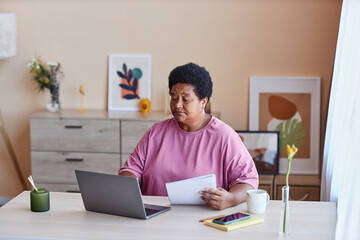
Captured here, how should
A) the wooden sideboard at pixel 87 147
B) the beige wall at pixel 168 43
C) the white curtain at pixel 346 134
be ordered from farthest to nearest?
the beige wall at pixel 168 43 < the wooden sideboard at pixel 87 147 < the white curtain at pixel 346 134

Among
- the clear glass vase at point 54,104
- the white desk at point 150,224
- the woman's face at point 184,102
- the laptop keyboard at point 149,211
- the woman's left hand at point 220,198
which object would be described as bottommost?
the white desk at point 150,224

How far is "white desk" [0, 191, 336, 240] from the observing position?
2.16 meters

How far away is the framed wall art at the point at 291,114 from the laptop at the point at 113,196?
7.60ft

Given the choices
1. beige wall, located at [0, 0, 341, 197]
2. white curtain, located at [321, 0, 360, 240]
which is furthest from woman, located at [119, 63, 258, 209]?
beige wall, located at [0, 0, 341, 197]

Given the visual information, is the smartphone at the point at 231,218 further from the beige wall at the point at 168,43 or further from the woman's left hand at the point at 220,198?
the beige wall at the point at 168,43

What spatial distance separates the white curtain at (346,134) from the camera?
7.47ft

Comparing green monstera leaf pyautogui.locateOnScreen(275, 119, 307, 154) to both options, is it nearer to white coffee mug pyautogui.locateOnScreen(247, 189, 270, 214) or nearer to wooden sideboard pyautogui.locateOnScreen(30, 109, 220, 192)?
wooden sideboard pyautogui.locateOnScreen(30, 109, 220, 192)

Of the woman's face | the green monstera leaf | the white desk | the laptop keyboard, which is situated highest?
the woman's face

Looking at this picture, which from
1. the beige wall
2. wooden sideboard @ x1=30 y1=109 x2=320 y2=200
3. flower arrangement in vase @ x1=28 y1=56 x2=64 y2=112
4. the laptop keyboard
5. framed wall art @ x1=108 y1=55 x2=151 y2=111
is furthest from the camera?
framed wall art @ x1=108 y1=55 x2=151 y2=111

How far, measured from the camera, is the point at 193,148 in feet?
9.14

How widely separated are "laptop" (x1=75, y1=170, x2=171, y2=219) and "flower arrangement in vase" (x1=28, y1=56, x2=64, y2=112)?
93.3 inches

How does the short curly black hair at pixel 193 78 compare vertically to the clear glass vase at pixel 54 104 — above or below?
above

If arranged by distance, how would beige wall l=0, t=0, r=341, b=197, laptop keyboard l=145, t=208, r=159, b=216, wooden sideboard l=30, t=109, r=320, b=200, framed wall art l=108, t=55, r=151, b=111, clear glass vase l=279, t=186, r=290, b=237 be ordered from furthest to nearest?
framed wall art l=108, t=55, r=151, b=111 < beige wall l=0, t=0, r=341, b=197 < wooden sideboard l=30, t=109, r=320, b=200 < laptop keyboard l=145, t=208, r=159, b=216 < clear glass vase l=279, t=186, r=290, b=237

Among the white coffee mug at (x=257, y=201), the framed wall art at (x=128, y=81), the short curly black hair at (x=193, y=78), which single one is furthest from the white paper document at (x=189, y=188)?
the framed wall art at (x=128, y=81)
